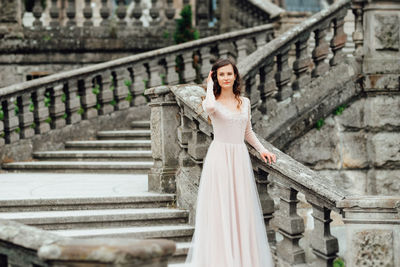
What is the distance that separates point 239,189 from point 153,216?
1325 millimetres

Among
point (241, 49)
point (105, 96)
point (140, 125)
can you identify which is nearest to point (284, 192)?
point (140, 125)

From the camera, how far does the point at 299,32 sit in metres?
7.59

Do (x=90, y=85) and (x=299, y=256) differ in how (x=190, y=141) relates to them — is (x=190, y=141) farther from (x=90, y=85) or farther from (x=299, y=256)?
(x=90, y=85)

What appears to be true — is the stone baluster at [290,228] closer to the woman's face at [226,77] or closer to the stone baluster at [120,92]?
the woman's face at [226,77]

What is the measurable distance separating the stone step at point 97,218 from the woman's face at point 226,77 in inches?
61.7

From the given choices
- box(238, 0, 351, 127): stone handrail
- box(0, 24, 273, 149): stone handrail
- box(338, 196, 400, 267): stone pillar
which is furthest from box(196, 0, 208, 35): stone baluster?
box(338, 196, 400, 267): stone pillar

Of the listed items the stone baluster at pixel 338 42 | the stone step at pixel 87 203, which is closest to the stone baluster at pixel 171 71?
the stone baluster at pixel 338 42

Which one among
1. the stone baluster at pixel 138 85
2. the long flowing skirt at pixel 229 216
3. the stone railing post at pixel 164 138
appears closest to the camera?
the long flowing skirt at pixel 229 216

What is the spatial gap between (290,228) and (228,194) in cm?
54

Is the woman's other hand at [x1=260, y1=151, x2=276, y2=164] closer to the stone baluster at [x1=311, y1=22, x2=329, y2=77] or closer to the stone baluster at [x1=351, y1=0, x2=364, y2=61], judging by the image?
the stone baluster at [x1=311, y1=22, x2=329, y2=77]

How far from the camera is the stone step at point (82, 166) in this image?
820 centimetres

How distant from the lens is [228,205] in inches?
184

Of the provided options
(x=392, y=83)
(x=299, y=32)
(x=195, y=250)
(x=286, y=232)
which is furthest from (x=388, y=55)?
(x=195, y=250)

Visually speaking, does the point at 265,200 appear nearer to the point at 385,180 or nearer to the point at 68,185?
the point at 68,185
